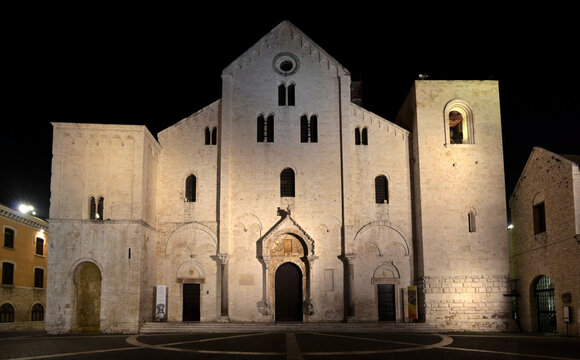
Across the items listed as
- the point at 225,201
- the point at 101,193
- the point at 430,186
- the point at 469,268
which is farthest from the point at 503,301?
the point at 101,193

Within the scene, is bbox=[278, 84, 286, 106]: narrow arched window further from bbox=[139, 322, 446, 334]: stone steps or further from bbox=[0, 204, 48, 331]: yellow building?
bbox=[0, 204, 48, 331]: yellow building

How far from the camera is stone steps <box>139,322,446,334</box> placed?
2819 centimetres

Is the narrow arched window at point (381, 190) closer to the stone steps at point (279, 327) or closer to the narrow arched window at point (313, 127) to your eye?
the narrow arched window at point (313, 127)

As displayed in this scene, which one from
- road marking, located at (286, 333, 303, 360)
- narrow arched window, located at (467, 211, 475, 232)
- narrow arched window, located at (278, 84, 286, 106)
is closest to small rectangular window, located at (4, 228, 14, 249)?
narrow arched window, located at (278, 84, 286, 106)

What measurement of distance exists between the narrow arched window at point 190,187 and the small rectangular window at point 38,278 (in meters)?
16.1

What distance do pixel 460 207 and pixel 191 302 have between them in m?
15.3

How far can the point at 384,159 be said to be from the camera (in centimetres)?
3234

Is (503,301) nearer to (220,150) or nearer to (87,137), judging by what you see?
(220,150)

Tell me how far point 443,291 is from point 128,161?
57.1 feet

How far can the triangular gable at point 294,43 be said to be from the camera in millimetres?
33156

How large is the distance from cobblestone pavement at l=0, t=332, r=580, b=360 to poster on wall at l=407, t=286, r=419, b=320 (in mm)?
4764

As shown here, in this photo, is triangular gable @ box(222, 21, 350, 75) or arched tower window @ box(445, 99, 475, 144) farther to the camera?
triangular gable @ box(222, 21, 350, 75)

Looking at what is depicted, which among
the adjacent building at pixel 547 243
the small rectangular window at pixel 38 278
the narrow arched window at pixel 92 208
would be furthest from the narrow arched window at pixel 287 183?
the small rectangular window at pixel 38 278

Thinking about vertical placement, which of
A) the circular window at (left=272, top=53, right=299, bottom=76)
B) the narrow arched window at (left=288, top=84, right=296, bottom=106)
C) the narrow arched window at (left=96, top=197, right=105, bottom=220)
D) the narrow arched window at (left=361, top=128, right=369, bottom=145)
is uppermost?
the circular window at (left=272, top=53, right=299, bottom=76)
